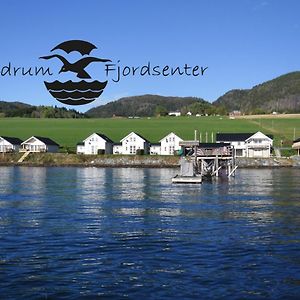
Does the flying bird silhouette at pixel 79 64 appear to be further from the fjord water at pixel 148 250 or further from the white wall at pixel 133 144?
the white wall at pixel 133 144

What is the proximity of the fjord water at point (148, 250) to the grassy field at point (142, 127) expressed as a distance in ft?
330

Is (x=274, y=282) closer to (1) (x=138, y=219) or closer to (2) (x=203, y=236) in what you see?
(2) (x=203, y=236)

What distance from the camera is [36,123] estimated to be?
545ft

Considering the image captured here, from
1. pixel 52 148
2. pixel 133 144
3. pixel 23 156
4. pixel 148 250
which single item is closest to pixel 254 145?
pixel 133 144

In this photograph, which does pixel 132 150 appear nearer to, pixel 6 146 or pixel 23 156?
pixel 23 156

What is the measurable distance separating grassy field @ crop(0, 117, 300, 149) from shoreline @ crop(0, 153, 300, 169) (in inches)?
752

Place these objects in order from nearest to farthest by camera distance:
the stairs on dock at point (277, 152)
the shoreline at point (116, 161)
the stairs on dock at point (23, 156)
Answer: the shoreline at point (116, 161), the stairs on dock at point (23, 156), the stairs on dock at point (277, 152)

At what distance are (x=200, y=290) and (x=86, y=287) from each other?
2.93 metres

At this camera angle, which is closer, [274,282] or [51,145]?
[274,282]

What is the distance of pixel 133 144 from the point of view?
12025 cm

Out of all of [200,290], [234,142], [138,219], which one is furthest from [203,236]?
[234,142]

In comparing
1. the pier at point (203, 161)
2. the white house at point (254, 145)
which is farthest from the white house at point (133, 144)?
the pier at point (203, 161)

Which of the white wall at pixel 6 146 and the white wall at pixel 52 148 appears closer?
the white wall at pixel 6 146

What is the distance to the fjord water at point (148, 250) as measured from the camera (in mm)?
13930
